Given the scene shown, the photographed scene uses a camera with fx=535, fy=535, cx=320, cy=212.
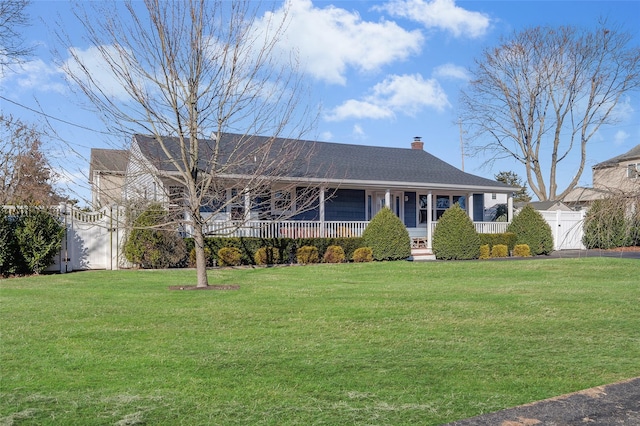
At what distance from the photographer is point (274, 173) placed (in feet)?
46.5

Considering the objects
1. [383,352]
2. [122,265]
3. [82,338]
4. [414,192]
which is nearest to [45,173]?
[122,265]

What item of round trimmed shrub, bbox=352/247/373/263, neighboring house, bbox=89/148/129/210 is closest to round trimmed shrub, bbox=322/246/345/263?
round trimmed shrub, bbox=352/247/373/263

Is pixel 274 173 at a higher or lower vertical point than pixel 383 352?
higher

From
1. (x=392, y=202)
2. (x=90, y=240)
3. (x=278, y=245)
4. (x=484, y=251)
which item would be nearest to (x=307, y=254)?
(x=278, y=245)

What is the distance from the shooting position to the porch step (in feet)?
70.8

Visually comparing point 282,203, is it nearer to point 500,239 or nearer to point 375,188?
point 375,188

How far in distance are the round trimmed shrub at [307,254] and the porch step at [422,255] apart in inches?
182

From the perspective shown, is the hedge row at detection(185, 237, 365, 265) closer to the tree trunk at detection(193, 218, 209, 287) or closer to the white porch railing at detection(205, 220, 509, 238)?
the white porch railing at detection(205, 220, 509, 238)

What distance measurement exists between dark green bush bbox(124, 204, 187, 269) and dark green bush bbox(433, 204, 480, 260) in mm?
9983

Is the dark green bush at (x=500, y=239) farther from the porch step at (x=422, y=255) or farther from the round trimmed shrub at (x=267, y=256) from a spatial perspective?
the round trimmed shrub at (x=267, y=256)

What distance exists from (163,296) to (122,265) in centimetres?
653

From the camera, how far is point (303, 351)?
6090 mm

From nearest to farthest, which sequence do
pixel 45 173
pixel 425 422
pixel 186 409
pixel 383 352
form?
pixel 425 422 < pixel 186 409 < pixel 383 352 < pixel 45 173

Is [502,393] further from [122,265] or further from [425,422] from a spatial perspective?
[122,265]
